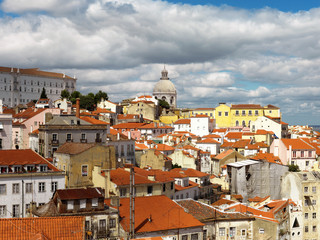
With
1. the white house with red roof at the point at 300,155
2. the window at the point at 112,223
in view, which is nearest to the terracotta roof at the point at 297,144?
the white house with red roof at the point at 300,155

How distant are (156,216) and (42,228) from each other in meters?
10.6

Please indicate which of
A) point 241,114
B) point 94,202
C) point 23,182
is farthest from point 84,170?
point 241,114

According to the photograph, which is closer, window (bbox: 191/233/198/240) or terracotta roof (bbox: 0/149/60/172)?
window (bbox: 191/233/198/240)

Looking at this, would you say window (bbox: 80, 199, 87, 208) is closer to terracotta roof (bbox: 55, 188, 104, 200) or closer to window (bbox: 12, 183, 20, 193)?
terracotta roof (bbox: 55, 188, 104, 200)

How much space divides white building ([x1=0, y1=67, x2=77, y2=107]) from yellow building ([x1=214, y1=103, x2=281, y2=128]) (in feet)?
250

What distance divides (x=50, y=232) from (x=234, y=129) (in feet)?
339

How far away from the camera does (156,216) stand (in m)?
36.1

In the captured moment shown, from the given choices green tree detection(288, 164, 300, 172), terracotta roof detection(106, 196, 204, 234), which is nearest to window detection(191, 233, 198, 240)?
terracotta roof detection(106, 196, 204, 234)

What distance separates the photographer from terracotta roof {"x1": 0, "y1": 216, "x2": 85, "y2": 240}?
2705 cm

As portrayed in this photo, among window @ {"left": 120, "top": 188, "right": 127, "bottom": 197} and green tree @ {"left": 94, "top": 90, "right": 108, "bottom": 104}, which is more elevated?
green tree @ {"left": 94, "top": 90, "right": 108, "bottom": 104}

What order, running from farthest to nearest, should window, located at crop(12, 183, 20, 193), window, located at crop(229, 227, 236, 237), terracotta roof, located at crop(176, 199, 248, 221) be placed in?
window, located at crop(12, 183, 20, 193), window, located at crop(229, 227, 236, 237), terracotta roof, located at crop(176, 199, 248, 221)

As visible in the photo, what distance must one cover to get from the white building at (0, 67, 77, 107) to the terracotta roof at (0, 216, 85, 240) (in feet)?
492

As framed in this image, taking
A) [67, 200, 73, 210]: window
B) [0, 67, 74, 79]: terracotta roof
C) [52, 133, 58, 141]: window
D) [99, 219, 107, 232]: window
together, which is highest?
[0, 67, 74, 79]: terracotta roof

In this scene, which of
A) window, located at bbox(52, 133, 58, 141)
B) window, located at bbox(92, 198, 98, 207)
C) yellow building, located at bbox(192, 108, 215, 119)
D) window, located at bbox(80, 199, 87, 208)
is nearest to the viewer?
window, located at bbox(80, 199, 87, 208)
